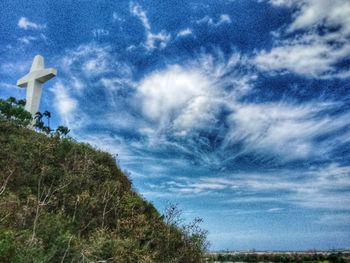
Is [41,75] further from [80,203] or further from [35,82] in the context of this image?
[80,203]

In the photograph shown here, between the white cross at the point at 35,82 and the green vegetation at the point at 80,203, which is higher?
the white cross at the point at 35,82

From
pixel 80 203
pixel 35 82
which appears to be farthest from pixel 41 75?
pixel 80 203

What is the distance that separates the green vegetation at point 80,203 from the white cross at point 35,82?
4.09 metres

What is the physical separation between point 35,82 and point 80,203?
60.3ft

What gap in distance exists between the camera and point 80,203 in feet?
83.2

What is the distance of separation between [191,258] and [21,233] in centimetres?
1430

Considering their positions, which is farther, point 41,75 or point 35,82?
point 35,82

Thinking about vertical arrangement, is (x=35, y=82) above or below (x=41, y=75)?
below

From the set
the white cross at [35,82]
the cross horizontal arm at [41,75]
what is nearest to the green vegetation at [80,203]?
the white cross at [35,82]

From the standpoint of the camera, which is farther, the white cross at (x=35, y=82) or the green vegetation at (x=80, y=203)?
the white cross at (x=35, y=82)

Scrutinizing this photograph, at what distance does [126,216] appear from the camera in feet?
91.0

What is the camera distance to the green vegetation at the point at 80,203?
20672 millimetres

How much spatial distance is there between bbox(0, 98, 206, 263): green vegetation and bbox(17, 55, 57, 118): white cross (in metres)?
4.09

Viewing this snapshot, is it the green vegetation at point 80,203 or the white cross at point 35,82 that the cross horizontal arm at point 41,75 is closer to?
the white cross at point 35,82
